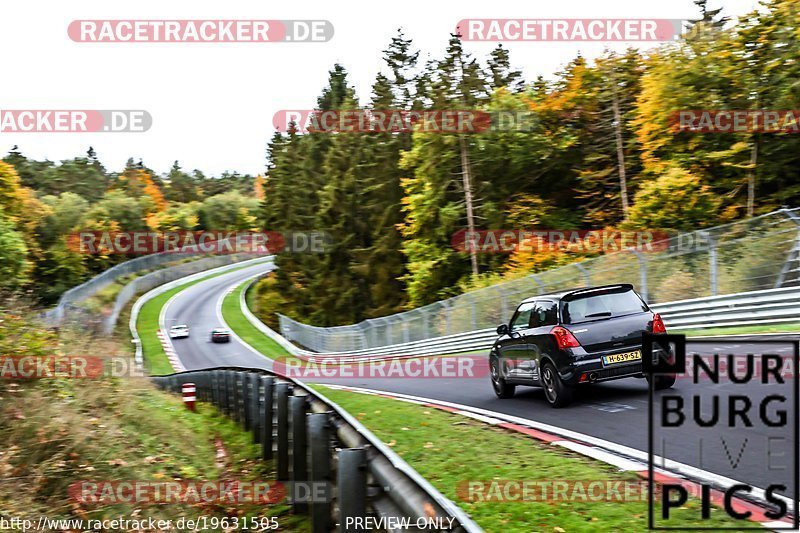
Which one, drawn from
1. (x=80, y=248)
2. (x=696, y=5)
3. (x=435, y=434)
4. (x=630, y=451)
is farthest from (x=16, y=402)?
(x=80, y=248)

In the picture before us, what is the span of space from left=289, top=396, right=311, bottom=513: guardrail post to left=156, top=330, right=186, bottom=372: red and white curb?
39.9m

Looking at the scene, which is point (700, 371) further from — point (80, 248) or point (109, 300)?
point (80, 248)

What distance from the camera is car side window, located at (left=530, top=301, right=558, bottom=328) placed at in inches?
424

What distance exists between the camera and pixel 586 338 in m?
10.2

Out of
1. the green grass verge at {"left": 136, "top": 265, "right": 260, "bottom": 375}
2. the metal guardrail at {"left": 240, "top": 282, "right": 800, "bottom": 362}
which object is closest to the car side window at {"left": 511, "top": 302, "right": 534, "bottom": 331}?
the metal guardrail at {"left": 240, "top": 282, "right": 800, "bottom": 362}

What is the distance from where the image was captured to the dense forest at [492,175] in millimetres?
29078

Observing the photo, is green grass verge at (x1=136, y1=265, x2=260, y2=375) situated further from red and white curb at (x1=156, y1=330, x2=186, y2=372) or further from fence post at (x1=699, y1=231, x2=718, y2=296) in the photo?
fence post at (x1=699, y1=231, x2=718, y2=296)

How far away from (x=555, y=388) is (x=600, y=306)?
4.33 ft

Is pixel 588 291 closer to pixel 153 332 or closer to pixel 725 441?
pixel 725 441

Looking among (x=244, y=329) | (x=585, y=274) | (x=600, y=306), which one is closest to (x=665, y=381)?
(x=600, y=306)

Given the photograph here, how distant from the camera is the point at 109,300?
6050cm

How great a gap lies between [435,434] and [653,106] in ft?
86.3

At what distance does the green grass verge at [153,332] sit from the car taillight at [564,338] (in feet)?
125

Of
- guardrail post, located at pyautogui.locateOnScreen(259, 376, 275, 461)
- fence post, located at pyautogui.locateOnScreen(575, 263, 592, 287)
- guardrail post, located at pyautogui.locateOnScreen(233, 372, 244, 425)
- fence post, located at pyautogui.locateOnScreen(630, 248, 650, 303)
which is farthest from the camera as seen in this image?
fence post, located at pyautogui.locateOnScreen(575, 263, 592, 287)
